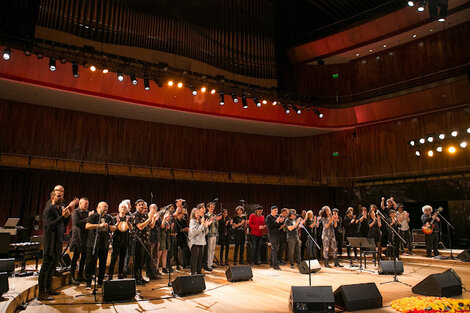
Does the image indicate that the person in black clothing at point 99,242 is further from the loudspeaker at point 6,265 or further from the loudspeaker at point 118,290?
the loudspeaker at point 6,265

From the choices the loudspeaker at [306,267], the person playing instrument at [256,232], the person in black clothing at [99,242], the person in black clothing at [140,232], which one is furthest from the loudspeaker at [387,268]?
the person in black clothing at [99,242]

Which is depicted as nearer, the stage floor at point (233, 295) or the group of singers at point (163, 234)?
the stage floor at point (233, 295)

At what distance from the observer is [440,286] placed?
4926 millimetres

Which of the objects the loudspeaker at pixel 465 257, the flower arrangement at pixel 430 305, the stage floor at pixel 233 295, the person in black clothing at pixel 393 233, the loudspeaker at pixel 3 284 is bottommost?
the stage floor at pixel 233 295

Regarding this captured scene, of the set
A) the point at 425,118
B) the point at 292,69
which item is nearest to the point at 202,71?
the point at 292,69

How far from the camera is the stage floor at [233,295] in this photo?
14.6 ft

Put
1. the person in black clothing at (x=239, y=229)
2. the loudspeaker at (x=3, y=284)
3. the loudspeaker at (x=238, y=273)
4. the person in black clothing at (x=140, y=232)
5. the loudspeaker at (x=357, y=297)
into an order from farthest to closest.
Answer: the person in black clothing at (x=239, y=229) → the loudspeaker at (x=238, y=273) → the person in black clothing at (x=140, y=232) → the loudspeaker at (x=357, y=297) → the loudspeaker at (x=3, y=284)

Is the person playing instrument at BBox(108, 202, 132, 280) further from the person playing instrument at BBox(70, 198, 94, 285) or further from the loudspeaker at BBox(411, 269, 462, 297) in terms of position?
the loudspeaker at BBox(411, 269, 462, 297)

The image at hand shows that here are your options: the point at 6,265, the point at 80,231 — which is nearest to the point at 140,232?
the point at 80,231

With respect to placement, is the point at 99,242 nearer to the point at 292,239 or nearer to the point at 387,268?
the point at 292,239

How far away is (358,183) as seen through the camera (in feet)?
43.4

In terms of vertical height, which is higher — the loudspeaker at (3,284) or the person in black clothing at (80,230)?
the person in black clothing at (80,230)

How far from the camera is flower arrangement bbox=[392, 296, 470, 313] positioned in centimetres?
416

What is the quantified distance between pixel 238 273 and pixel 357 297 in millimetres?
2492
